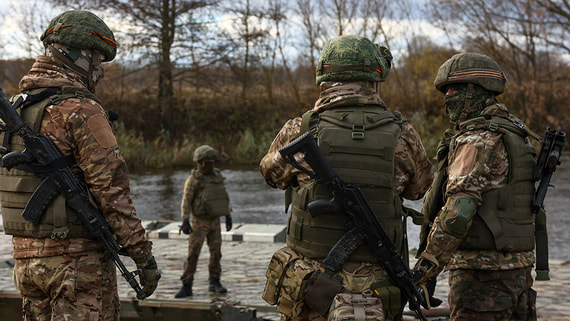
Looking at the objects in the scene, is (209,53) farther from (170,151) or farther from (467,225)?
(467,225)

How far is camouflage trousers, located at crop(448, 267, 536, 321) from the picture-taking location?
4113mm

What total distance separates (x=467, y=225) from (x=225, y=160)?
20.2 metres

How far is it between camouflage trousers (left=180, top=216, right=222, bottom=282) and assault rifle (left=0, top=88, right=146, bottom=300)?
4.29 meters

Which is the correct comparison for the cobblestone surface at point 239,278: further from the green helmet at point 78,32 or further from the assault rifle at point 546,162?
the green helmet at point 78,32

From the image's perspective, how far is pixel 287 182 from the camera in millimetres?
3674

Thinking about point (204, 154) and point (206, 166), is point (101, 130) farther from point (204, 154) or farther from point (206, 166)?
point (206, 166)

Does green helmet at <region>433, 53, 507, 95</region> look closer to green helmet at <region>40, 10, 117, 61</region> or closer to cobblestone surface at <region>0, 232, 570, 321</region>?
cobblestone surface at <region>0, 232, 570, 321</region>

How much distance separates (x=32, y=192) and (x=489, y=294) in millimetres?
A: 2882

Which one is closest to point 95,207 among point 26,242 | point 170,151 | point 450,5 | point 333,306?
point 26,242

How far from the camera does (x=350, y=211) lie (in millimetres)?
3387

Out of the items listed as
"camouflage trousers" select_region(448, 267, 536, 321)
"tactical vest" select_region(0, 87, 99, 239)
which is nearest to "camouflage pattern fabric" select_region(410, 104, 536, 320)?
"camouflage trousers" select_region(448, 267, 536, 321)

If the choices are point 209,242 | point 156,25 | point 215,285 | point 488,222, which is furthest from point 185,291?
point 156,25

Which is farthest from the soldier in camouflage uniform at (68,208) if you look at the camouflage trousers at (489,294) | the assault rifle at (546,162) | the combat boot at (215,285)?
the combat boot at (215,285)

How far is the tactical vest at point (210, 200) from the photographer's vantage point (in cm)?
811
